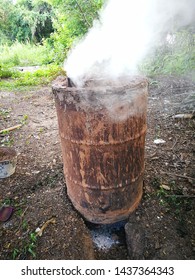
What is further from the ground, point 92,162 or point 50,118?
point 92,162

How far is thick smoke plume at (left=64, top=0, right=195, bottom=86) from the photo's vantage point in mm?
2596

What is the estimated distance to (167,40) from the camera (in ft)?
17.6

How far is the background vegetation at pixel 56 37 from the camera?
4.89 meters

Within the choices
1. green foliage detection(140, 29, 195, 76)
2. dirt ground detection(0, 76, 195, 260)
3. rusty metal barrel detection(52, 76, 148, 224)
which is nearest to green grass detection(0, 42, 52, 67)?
green foliage detection(140, 29, 195, 76)

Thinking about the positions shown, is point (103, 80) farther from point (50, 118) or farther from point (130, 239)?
point (50, 118)

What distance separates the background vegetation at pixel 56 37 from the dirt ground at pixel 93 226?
1.43 meters

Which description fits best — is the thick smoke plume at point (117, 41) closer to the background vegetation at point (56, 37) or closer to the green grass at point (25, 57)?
the background vegetation at point (56, 37)

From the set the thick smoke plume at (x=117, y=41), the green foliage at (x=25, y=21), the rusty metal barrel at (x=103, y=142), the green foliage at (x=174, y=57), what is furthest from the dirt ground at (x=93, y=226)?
the green foliage at (x=25, y=21)

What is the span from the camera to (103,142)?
7.05ft

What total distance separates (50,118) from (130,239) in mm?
3706

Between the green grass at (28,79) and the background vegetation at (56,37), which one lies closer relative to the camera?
the background vegetation at (56,37)

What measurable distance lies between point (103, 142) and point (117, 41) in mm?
1280

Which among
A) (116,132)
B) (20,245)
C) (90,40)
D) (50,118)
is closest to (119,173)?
(116,132)

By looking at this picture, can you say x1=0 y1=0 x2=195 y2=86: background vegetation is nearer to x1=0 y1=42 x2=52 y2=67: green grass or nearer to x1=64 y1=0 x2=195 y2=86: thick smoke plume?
x1=0 y1=42 x2=52 y2=67: green grass
